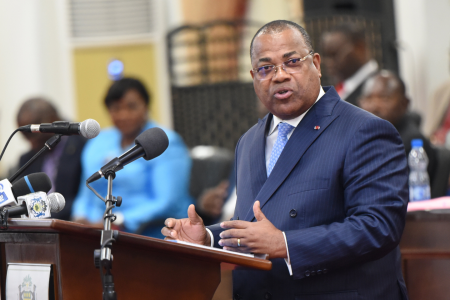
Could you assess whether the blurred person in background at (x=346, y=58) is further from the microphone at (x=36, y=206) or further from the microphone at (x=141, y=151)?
the microphone at (x=36, y=206)

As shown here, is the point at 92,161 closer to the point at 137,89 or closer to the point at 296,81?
the point at 137,89

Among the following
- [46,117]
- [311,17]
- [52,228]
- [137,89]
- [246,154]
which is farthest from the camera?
[311,17]

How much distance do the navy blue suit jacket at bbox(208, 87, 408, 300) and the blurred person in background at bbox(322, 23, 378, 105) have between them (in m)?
3.01

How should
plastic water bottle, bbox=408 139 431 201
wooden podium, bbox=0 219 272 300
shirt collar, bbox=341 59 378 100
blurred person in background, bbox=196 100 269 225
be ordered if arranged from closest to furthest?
1. wooden podium, bbox=0 219 272 300
2. plastic water bottle, bbox=408 139 431 201
3. blurred person in background, bbox=196 100 269 225
4. shirt collar, bbox=341 59 378 100

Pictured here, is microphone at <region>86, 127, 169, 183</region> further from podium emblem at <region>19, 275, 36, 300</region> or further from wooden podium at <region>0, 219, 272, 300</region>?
A: podium emblem at <region>19, 275, 36, 300</region>

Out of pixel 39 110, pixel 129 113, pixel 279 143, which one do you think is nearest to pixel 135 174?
pixel 129 113

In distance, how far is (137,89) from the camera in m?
4.47

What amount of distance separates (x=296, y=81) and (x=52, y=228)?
107 cm

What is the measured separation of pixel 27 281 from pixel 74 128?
53 centimetres

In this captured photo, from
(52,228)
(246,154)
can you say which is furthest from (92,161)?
(52,228)

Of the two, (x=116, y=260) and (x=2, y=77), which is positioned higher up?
(x=2, y=77)

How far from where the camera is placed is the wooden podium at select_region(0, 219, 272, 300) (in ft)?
5.85

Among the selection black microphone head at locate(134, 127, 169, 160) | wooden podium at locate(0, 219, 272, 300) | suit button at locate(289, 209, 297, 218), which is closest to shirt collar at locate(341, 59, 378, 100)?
suit button at locate(289, 209, 297, 218)

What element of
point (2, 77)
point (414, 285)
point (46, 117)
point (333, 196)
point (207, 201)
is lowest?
point (414, 285)
